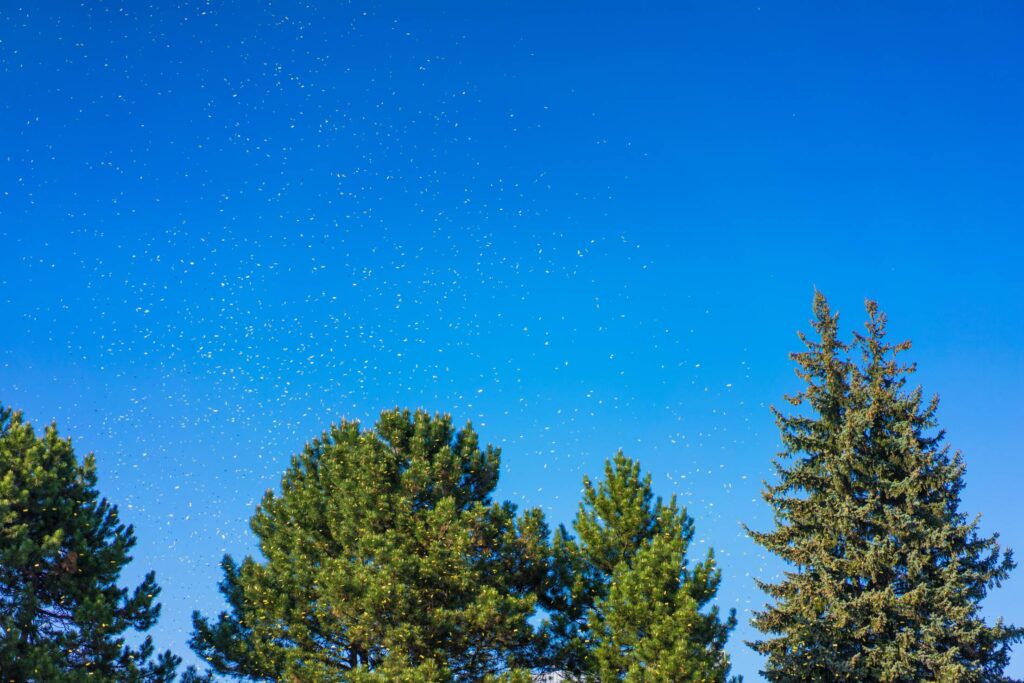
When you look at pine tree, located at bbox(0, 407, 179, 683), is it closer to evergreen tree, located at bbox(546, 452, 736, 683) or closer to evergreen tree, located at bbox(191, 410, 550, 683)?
evergreen tree, located at bbox(191, 410, 550, 683)

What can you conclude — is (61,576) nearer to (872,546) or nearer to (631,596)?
(631,596)

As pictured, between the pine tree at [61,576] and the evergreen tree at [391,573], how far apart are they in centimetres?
310

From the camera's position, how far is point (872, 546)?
22.6m

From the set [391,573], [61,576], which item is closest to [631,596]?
[391,573]

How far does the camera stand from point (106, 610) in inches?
800

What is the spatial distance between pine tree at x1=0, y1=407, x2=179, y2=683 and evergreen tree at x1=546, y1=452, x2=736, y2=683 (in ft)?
35.1

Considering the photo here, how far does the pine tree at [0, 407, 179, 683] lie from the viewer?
64.2 ft

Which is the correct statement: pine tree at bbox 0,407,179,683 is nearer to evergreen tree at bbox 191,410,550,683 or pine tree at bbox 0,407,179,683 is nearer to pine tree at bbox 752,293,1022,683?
evergreen tree at bbox 191,410,550,683

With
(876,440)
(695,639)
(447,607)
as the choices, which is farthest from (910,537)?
(447,607)

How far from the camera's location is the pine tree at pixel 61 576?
1958cm

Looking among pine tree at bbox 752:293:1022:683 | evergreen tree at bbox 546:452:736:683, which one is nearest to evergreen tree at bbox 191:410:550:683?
evergreen tree at bbox 546:452:736:683

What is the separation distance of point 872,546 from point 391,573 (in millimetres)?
12905

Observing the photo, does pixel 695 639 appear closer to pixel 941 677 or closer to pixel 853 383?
pixel 941 677

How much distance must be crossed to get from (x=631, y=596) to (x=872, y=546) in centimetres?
719
